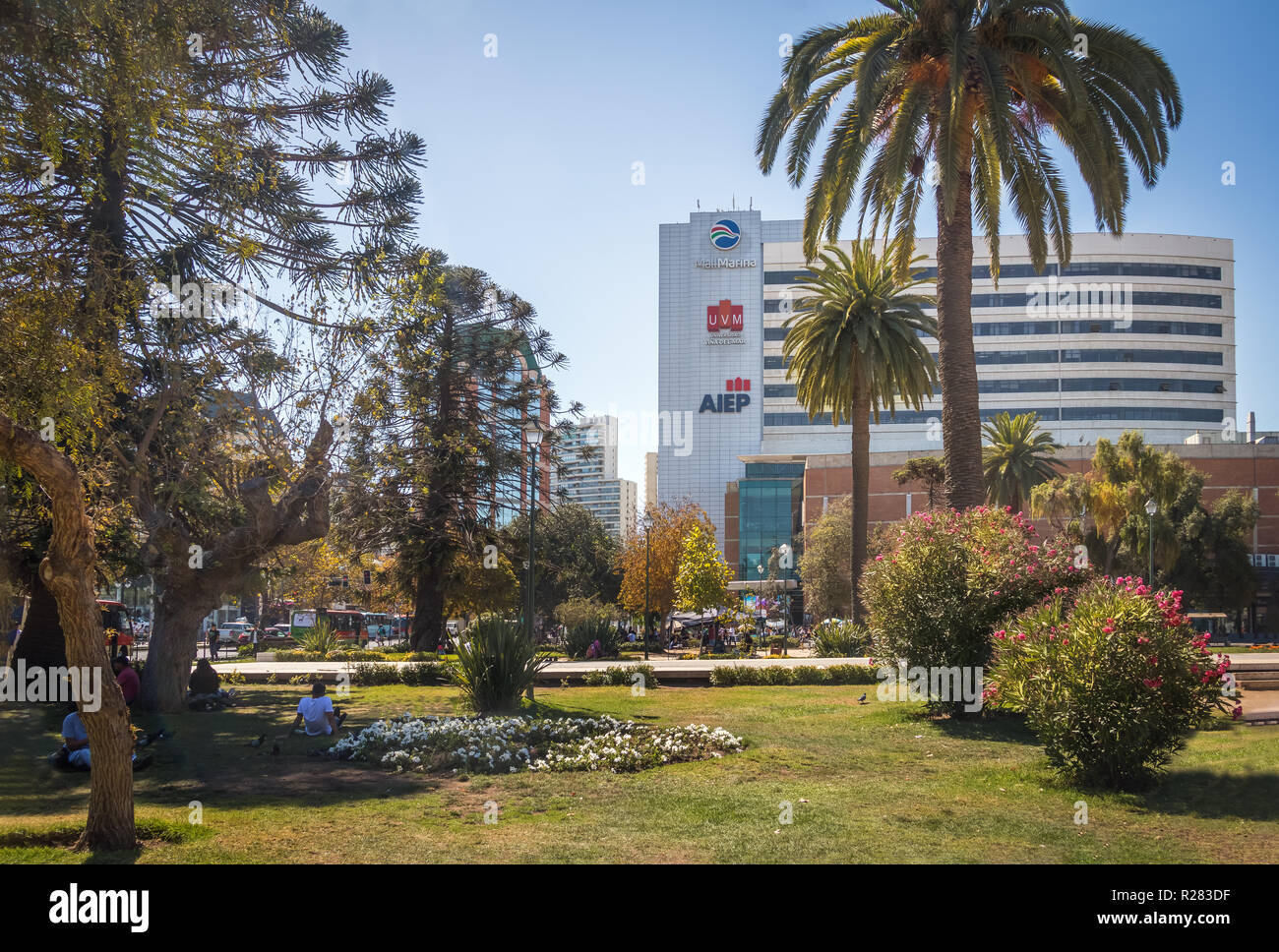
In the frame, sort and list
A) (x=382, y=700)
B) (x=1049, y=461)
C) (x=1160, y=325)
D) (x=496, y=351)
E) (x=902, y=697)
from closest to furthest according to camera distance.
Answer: (x=902, y=697) → (x=382, y=700) → (x=496, y=351) → (x=1049, y=461) → (x=1160, y=325)

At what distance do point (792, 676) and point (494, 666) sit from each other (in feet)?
28.9

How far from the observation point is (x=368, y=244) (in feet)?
46.4

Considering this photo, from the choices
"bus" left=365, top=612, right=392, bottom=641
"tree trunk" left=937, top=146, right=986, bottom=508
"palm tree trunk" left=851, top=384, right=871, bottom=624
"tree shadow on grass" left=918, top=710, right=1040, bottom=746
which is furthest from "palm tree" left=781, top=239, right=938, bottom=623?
"bus" left=365, top=612, right=392, bottom=641

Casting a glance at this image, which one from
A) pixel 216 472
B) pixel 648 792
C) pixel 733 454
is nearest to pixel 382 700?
pixel 216 472

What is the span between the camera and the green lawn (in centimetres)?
686

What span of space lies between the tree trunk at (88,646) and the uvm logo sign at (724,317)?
86182mm

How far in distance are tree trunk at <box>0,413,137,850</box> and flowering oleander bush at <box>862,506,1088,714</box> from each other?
10843 mm

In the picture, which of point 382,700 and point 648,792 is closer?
point 648,792

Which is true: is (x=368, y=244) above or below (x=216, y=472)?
above

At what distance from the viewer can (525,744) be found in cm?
1180

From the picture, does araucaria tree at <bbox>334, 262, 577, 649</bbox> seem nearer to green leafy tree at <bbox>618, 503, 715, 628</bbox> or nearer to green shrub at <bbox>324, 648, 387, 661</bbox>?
green shrub at <bbox>324, 648, 387, 661</bbox>

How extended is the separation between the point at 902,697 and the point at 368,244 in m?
11.6
